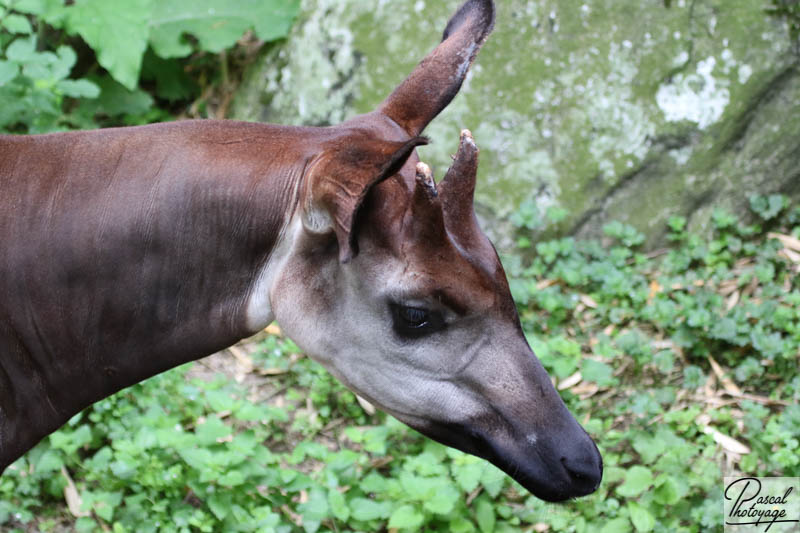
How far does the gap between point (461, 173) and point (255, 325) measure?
0.77 m

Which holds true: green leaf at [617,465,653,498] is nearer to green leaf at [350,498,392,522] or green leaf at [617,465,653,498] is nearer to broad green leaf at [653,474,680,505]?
broad green leaf at [653,474,680,505]

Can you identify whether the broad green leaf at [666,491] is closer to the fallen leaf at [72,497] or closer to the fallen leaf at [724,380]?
the fallen leaf at [724,380]

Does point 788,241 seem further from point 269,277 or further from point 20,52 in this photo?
point 20,52

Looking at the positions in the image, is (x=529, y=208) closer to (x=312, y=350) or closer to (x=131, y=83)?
A: (x=131, y=83)

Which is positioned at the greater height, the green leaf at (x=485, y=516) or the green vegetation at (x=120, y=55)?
the green vegetation at (x=120, y=55)

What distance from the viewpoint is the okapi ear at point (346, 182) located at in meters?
2.26

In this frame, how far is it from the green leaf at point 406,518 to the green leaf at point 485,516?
329 mm

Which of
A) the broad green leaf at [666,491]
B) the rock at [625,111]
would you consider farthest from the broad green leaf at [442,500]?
the rock at [625,111]

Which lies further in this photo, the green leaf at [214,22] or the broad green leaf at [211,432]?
the green leaf at [214,22]

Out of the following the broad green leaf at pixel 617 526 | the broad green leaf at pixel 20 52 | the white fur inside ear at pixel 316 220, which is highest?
the white fur inside ear at pixel 316 220

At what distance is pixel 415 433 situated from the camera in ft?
14.4

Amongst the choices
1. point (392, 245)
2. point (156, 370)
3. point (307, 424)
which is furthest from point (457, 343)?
point (307, 424)

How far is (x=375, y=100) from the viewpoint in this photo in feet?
18.6

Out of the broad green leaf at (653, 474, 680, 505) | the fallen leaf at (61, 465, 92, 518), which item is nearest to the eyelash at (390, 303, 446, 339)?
the broad green leaf at (653, 474, 680, 505)
